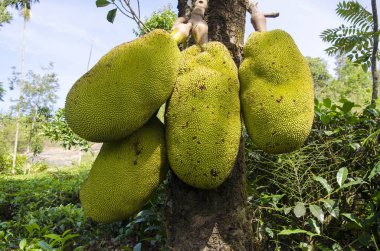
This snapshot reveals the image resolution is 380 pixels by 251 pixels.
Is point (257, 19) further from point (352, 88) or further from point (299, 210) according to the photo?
point (352, 88)

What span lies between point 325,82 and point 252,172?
761 inches

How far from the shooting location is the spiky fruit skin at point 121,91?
0.97 meters

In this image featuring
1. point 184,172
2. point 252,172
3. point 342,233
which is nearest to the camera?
point 184,172

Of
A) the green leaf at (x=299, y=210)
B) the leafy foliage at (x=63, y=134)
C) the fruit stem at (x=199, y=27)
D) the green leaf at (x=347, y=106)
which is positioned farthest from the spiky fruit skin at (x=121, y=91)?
the leafy foliage at (x=63, y=134)

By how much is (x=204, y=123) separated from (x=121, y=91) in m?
0.24

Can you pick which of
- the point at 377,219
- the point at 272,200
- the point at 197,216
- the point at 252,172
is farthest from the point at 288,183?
the point at 197,216

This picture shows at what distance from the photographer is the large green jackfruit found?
0.99 m

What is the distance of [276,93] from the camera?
1.02m

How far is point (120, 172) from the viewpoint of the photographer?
3.25ft

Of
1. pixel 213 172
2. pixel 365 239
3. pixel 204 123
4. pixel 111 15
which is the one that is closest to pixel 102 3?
pixel 111 15

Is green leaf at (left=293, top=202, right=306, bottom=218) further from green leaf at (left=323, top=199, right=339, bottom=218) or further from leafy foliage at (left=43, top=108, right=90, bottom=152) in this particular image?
leafy foliage at (left=43, top=108, right=90, bottom=152)

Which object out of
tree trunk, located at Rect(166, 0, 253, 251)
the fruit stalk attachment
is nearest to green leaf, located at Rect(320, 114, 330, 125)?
the fruit stalk attachment

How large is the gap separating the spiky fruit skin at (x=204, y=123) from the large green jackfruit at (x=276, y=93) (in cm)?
5

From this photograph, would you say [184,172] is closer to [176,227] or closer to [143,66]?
[176,227]
